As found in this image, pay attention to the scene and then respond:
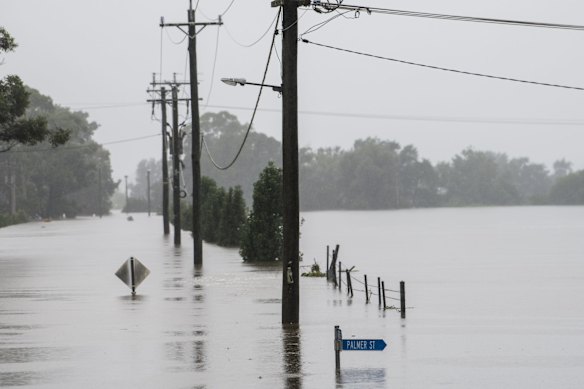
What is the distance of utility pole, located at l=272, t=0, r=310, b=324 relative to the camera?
2059cm

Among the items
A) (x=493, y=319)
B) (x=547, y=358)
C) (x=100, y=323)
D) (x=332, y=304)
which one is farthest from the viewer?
(x=332, y=304)

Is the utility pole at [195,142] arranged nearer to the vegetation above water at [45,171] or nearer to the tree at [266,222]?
the tree at [266,222]

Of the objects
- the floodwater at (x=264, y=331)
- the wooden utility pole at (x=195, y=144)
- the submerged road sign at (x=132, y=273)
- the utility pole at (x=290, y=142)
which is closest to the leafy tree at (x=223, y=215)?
the floodwater at (x=264, y=331)

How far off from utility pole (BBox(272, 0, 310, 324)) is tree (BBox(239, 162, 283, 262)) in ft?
73.7

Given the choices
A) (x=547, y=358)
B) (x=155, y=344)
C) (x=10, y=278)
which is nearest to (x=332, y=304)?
(x=155, y=344)

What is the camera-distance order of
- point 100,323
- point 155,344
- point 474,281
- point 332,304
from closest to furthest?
point 155,344 < point 100,323 < point 332,304 < point 474,281

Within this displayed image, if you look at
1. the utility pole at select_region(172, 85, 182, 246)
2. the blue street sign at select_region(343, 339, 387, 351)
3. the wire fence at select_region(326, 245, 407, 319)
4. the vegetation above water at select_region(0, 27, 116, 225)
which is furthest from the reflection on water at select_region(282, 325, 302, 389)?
the vegetation above water at select_region(0, 27, 116, 225)

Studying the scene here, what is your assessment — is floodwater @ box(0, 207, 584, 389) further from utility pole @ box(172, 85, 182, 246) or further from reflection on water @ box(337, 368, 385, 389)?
utility pole @ box(172, 85, 182, 246)

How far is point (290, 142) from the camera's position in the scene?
20.8 m

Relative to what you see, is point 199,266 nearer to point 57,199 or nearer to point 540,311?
point 540,311

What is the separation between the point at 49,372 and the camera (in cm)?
1595

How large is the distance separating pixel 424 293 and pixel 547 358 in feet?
54.5

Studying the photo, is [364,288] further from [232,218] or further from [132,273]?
[232,218]

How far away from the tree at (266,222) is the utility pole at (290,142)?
73.7ft
